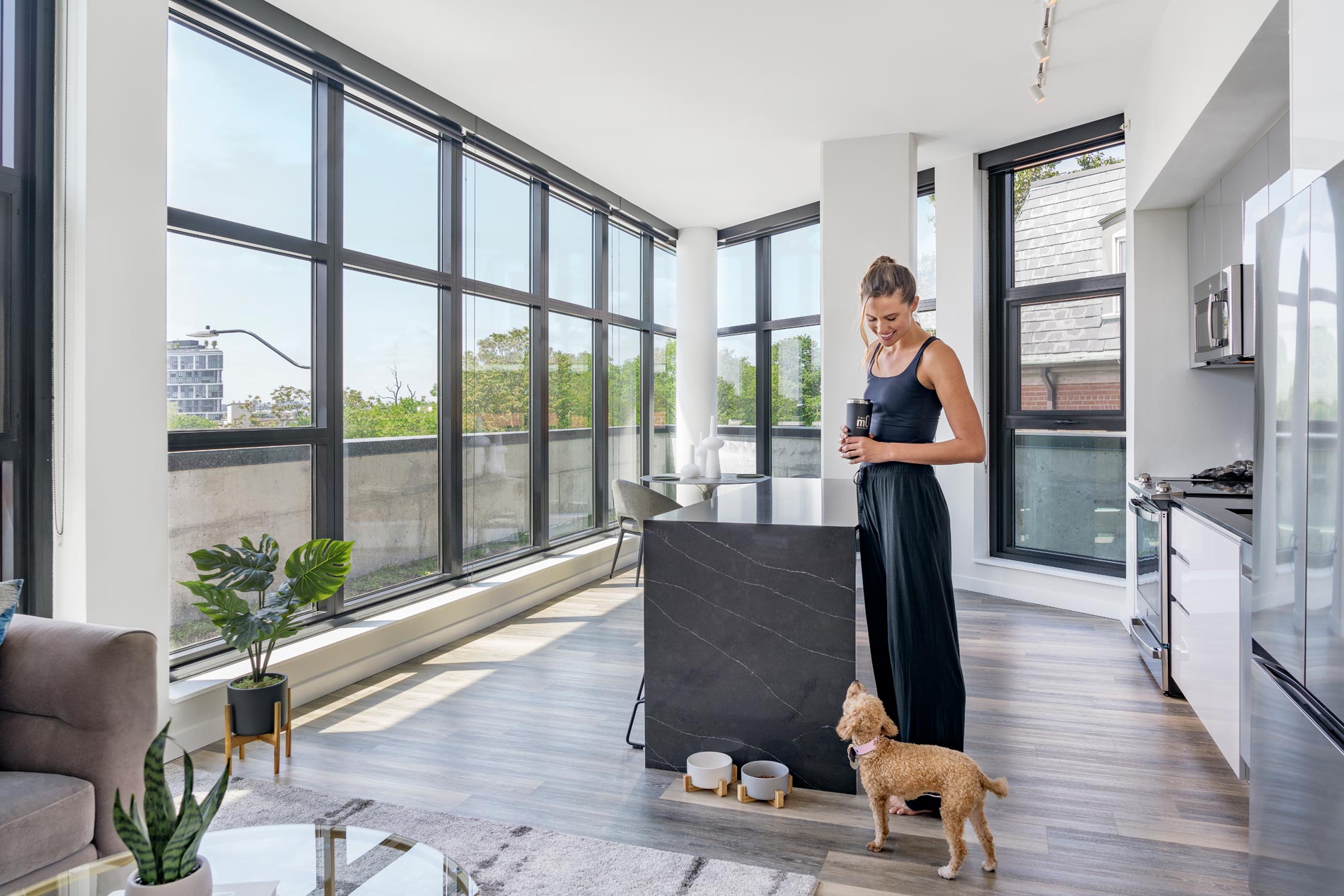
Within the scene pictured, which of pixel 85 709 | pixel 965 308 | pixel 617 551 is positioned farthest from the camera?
pixel 617 551

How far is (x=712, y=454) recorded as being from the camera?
5.69 meters

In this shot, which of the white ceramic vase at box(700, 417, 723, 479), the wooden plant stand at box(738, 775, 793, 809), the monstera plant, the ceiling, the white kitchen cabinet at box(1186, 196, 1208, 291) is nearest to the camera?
the wooden plant stand at box(738, 775, 793, 809)

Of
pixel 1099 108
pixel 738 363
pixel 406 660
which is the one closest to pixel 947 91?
pixel 1099 108

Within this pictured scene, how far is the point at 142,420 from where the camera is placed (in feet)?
9.22

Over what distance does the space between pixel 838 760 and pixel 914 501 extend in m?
0.87

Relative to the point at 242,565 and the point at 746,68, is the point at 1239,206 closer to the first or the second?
the point at 746,68

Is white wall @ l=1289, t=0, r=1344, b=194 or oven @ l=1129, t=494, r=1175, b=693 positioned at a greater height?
white wall @ l=1289, t=0, r=1344, b=194

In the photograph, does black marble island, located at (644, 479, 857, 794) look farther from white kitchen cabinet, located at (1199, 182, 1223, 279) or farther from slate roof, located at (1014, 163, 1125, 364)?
slate roof, located at (1014, 163, 1125, 364)

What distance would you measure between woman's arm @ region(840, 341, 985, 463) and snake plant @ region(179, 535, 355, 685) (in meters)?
1.99

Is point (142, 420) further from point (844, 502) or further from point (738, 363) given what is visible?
point (738, 363)

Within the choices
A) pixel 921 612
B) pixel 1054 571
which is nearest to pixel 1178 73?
pixel 921 612

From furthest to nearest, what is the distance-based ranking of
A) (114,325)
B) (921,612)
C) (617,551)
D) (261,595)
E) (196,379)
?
1. (617,551)
2. (196,379)
3. (261,595)
4. (114,325)
5. (921,612)

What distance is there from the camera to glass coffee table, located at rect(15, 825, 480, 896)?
140cm

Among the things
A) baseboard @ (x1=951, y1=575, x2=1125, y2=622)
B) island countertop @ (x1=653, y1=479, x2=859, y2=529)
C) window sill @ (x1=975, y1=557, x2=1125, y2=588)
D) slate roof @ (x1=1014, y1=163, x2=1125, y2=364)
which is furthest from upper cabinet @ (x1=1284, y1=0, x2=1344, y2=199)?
window sill @ (x1=975, y1=557, x2=1125, y2=588)
